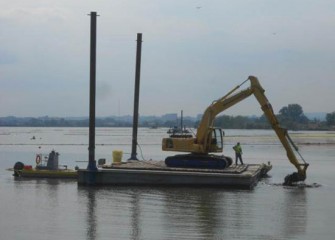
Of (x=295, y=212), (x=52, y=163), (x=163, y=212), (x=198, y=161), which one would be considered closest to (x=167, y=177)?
(x=198, y=161)

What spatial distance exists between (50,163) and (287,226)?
57.1ft

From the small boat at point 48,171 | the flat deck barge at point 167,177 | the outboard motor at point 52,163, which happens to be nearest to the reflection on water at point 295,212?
the flat deck barge at point 167,177

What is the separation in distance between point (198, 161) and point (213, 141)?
3.78 ft

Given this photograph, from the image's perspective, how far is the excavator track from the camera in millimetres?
29891

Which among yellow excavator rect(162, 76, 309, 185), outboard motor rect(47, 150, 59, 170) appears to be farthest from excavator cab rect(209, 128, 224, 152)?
outboard motor rect(47, 150, 59, 170)

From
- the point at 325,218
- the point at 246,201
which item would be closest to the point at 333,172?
the point at 246,201

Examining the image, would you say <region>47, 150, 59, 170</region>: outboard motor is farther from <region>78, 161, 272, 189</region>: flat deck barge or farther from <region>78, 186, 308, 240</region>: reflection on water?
<region>78, 186, 308, 240</region>: reflection on water

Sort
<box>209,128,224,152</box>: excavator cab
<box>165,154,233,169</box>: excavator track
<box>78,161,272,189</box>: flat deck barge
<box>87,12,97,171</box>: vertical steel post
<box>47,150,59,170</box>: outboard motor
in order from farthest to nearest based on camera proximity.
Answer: <box>47,150,59,170</box>: outboard motor, <box>209,128,224,152</box>: excavator cab, <box>165,154,233,169</box>: excavator track, <box>87,12,97,171</box>: vertical steel post, <box>78,161,272,189</box>: flat deck barge

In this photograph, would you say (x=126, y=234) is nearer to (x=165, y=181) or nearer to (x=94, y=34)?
(x=165, y=181)

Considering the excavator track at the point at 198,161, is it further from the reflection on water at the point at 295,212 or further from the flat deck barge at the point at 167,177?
the reflection on water at the point at 295,212

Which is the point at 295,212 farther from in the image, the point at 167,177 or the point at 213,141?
the point at 213,141

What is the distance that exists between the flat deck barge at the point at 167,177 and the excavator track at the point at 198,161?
0.39 meters

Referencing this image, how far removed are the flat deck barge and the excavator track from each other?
0.39 m

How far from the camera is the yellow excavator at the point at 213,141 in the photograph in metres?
30.0
